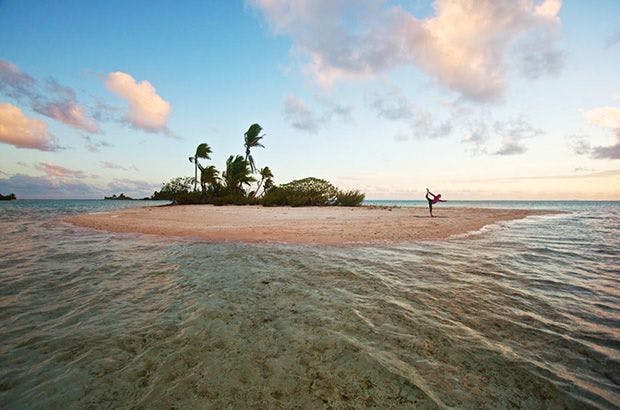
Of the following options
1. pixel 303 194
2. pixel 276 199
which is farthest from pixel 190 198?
pixel 303 194

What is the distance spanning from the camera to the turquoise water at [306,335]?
221cm

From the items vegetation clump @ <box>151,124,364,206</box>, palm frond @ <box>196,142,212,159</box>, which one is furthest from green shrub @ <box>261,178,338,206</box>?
palm frond @ <box>196,142,212,159</box>

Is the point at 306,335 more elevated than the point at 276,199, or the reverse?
the point at 276,199

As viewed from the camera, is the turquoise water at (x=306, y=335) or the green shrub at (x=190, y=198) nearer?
the turquoise water at (x=306, y=335)

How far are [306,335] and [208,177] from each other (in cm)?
4124

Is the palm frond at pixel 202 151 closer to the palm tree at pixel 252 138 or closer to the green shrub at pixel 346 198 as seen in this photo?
the palm tree at pixel 252 138

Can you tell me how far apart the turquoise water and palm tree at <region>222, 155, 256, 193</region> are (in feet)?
118

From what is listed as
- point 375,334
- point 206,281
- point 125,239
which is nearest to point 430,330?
point 375,334

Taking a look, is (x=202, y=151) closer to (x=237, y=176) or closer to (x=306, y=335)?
(x=237, y=176)

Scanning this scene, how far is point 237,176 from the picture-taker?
41500 millimetres

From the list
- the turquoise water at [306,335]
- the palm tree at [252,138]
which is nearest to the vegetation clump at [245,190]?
the palm tree at [252,138]

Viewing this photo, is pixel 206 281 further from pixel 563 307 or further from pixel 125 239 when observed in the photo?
pixel 125 239

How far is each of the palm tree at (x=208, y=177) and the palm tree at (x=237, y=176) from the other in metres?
1.43

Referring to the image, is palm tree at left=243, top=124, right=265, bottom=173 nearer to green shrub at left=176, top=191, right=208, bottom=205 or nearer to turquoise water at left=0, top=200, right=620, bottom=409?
green shrub at left=176, top=191, right=208, bottom=205
